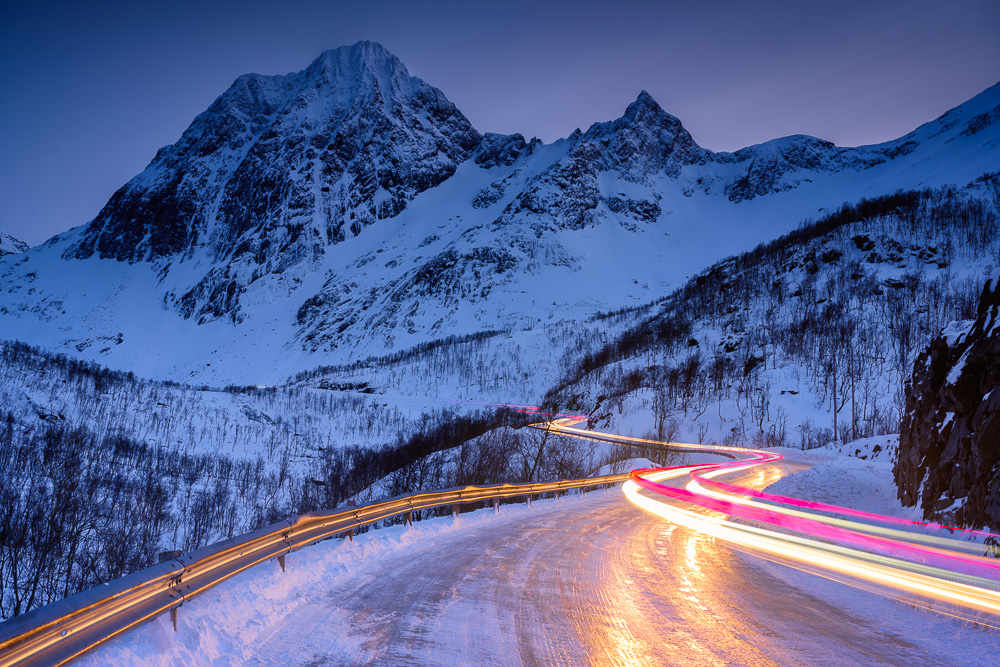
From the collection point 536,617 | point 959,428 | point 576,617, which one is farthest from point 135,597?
point 959,428

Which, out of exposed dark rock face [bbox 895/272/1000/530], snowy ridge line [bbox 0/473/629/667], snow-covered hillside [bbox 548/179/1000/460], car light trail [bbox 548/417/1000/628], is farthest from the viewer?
snow-covered hillside [bbox 548/179/1000/460]

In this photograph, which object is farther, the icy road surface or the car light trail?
the car light trail

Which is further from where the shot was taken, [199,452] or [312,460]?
[312,460]

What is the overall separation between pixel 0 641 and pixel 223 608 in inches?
116

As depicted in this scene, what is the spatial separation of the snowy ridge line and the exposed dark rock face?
10880mm

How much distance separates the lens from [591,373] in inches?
4589

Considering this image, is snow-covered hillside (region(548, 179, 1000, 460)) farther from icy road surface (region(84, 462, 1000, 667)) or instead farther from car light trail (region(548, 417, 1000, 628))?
icy road surface (region(84, 462, 1000, 667))

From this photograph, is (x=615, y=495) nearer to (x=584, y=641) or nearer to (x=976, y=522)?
(x=976, y=522)

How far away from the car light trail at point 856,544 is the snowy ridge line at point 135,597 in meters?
8.88

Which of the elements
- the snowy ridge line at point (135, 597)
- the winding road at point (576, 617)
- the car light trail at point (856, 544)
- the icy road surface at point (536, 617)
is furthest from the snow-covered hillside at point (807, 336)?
the snowy ridge line at point (135, 597)

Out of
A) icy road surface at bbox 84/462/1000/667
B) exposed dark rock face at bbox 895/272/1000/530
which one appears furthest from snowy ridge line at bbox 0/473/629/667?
exposed dark rock face at bbox 895/272/1000/530

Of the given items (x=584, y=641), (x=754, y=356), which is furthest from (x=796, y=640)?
(x=754, y=356)

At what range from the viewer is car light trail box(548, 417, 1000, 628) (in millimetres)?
7773

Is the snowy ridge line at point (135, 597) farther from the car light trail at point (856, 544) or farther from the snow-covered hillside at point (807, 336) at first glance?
the snow-covered hillside at point (807, 336)
